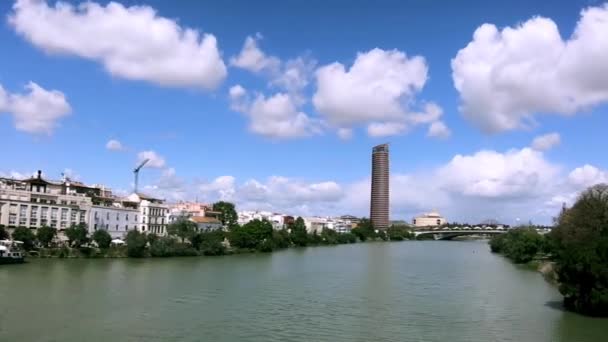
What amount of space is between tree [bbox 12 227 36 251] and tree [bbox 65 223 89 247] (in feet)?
8.93

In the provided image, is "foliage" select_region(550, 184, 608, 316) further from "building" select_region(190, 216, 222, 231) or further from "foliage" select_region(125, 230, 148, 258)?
"building" select_region(190, 216, 222, 231)

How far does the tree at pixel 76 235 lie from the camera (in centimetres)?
4609

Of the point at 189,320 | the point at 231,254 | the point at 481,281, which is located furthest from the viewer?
the point at 231,254

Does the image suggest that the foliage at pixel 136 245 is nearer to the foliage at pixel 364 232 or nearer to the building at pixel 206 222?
the building at pixel 206 222

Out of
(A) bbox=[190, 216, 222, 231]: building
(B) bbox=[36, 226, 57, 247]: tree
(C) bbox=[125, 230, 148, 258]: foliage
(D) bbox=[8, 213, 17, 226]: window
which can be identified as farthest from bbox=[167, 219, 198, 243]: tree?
(A) bbox=[190, 216, 222, 231]: building

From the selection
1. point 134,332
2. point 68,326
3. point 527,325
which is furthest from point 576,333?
point 68,326

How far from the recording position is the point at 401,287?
3075cm

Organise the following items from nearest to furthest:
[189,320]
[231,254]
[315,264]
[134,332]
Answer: [134,332] < [189,320] < [315,264] < [231,254]

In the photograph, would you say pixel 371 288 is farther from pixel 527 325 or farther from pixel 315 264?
pixel 315 264

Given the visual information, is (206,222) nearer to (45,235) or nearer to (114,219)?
(114,219)

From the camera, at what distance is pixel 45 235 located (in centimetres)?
4506

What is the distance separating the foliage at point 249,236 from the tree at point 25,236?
19857mm

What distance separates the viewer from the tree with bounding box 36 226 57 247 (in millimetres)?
44844

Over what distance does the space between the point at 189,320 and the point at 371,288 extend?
12.5 meters
